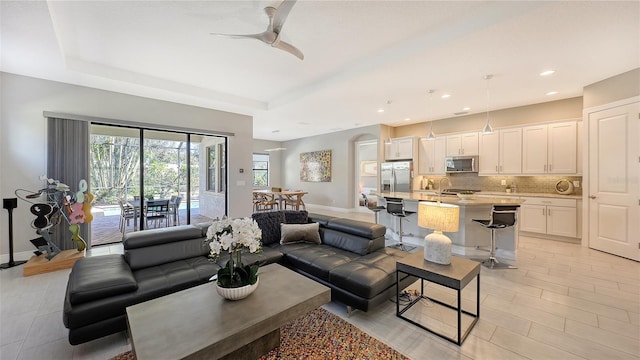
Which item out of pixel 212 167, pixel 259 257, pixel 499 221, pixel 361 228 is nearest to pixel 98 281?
pixel 259 257

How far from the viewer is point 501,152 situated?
5.86m

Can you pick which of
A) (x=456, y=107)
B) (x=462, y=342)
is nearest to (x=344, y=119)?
(x=456, y=107)

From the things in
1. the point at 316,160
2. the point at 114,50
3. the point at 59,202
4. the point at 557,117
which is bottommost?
the point at 59,202

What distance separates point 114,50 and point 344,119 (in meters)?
4.94

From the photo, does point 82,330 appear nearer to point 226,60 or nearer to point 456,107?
point 226,60

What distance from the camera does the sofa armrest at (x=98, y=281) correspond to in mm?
1887

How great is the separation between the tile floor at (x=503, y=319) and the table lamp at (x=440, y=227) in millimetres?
604

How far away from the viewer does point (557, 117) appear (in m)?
5.27

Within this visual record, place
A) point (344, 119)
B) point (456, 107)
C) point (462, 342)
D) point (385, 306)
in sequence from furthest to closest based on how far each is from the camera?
point (344, 119) < point (456, 107) < point (385, 306) < point (462, 342)

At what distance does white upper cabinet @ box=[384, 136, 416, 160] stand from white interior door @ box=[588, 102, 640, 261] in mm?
3577

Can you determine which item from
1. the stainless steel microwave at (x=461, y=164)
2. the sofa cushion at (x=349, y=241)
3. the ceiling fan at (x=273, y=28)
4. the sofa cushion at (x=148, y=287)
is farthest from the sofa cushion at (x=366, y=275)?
the stainless steel microwave at (x=461, y=164)

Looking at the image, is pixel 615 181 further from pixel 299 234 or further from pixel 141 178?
pixel 141 178

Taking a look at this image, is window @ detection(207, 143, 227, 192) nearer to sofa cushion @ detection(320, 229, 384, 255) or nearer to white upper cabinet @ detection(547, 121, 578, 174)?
sofa cushion @ detection(320, 229, 384, 255)

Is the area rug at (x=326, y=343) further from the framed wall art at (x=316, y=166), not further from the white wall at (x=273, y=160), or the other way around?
the white wall at (x=273, y=160)
